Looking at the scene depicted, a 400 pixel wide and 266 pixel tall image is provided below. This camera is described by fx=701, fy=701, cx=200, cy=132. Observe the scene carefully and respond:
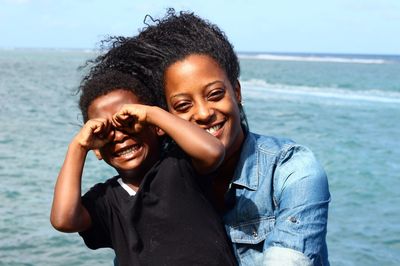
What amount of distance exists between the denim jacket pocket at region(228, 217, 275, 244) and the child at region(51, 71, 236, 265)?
0.06 metres

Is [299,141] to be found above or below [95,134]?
below

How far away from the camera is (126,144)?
9.07ft

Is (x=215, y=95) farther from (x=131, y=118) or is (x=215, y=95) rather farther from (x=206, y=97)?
(x=131, y=118)

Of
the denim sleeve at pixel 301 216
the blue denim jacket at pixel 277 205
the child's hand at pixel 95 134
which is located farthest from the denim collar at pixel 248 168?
the child's hand at pixel 95 134

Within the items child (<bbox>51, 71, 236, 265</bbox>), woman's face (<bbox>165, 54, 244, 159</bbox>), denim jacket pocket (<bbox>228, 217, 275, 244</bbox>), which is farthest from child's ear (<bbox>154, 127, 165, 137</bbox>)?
denim jacket pocket (<bbox>228, 217, 275, 244</bbox>)

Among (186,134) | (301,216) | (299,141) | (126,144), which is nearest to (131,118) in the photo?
(126,144)

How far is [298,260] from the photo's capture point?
8.03 ft

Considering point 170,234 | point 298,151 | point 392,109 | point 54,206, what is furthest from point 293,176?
point 392,109

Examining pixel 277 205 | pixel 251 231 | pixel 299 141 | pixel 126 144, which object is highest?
pixel 126 144

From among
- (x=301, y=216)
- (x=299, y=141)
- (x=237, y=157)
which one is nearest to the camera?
(x=301, y=216)

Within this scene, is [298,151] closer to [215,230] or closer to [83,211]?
[215,230]

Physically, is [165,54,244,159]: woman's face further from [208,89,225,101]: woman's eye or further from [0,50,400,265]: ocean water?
[0,50,400,265]: ocean water

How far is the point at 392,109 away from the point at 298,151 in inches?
755

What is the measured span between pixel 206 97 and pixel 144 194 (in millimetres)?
438
